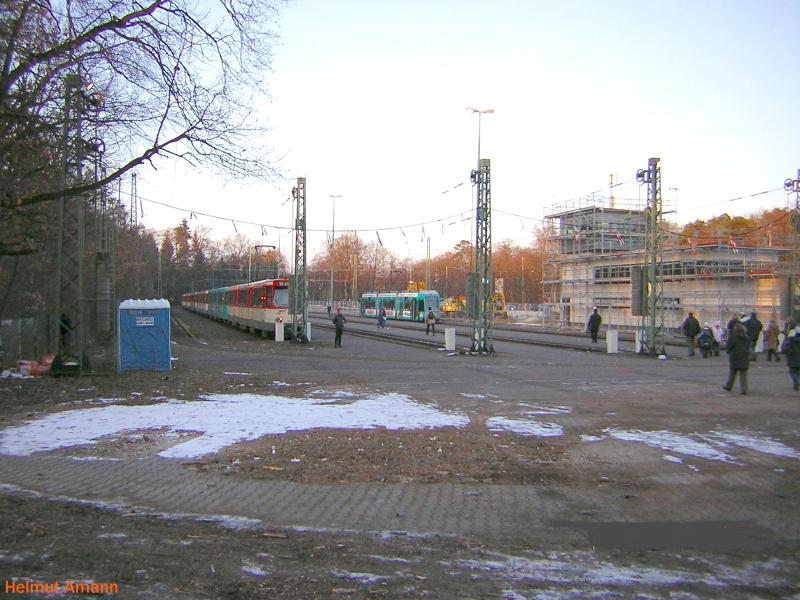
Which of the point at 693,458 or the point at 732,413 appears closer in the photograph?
the point at 693,458

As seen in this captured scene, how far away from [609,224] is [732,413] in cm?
4798

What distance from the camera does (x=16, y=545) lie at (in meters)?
5.23

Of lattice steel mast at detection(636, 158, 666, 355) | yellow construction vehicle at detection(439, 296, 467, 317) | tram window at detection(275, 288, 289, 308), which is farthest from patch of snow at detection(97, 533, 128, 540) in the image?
yellow construction vehicle at detection(439, 296, 467, 317)

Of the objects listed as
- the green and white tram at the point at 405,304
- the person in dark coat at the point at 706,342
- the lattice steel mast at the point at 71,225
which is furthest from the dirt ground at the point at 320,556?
the green and white tram at the point at 405,304

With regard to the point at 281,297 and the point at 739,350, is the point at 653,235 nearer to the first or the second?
the point at 739,350

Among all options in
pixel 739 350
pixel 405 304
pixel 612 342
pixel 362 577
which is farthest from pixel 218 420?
pixel 405 304

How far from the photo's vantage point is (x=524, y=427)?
11000mm

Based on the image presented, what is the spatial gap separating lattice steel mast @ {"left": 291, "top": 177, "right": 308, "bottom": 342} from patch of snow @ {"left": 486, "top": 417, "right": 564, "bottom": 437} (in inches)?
862

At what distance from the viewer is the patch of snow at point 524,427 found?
10.6 metres

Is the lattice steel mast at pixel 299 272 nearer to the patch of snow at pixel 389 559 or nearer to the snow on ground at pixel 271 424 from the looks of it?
the snow on ground at pixel 271 424

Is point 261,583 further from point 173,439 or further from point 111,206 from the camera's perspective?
point 111,206

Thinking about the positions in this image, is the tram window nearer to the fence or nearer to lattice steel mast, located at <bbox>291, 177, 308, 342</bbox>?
lattice steel mast, located at <bbox>291, 177, 308, 342</bbox>

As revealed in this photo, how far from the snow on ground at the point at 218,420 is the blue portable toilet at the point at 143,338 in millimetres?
5822

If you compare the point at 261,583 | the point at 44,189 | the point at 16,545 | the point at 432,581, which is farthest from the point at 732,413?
the point at 44,189
